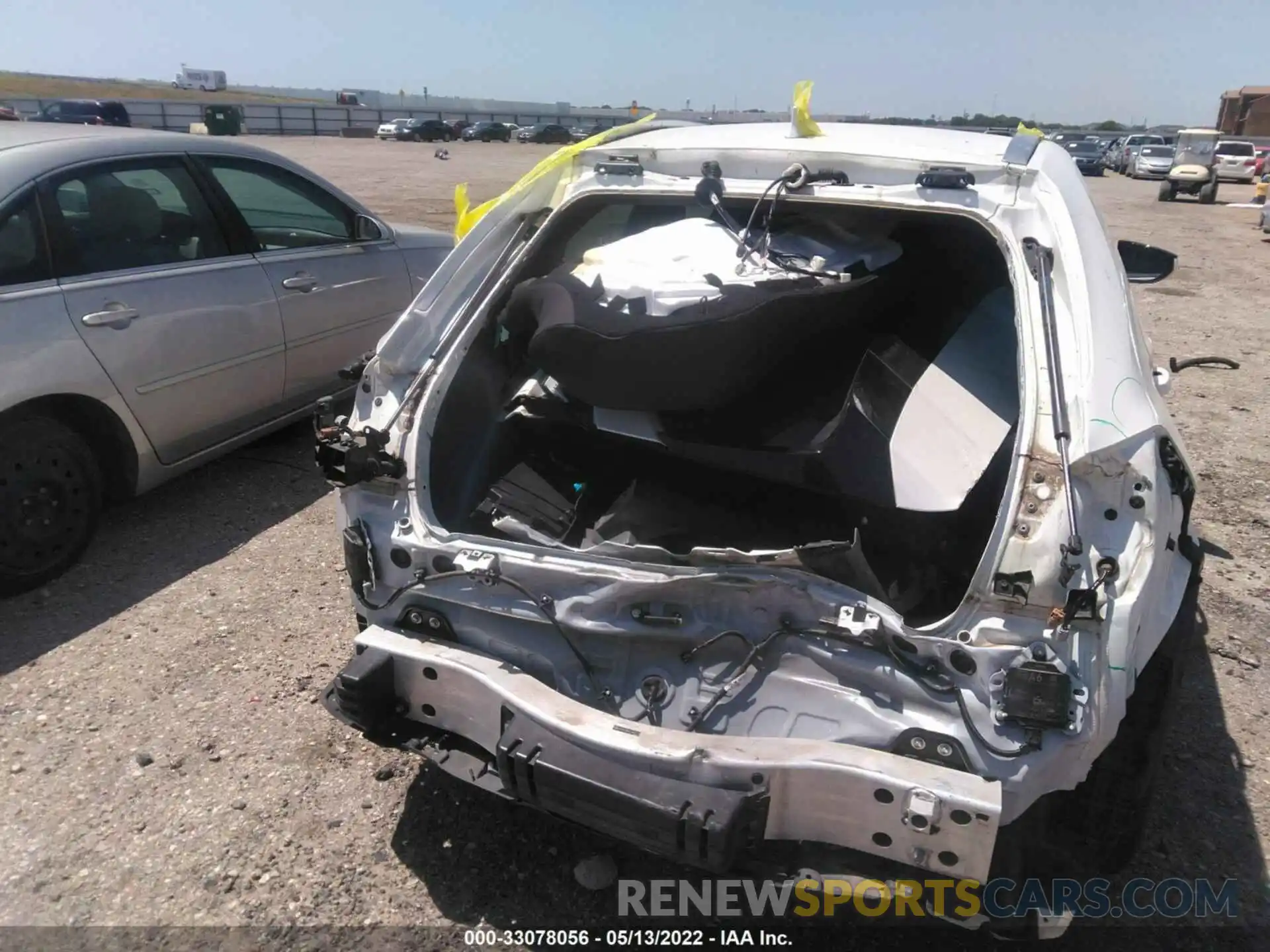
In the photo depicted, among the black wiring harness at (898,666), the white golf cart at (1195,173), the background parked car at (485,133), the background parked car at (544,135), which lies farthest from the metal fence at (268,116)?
the black wiring harness at (898,666)

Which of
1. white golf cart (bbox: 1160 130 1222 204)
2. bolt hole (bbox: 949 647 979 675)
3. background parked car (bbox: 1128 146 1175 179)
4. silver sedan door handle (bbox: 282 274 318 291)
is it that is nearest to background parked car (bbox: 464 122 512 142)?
background parked car (bbox: 1128 146 1175 179)

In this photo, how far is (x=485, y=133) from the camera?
49469 millimetres

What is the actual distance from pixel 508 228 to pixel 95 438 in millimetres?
2285

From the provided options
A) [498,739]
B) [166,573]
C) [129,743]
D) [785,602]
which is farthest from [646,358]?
[166,573]

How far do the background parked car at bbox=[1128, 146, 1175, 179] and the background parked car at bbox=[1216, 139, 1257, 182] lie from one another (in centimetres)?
153

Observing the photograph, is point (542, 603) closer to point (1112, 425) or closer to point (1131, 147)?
point (1112, 425)

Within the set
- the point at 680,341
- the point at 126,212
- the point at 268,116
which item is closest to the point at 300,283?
the point at 126,212

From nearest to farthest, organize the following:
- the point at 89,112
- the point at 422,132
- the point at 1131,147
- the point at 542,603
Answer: the point at 542,603
the point at 89,112
the point at 1131,147
the point at 422,132

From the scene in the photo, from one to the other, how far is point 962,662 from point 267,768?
2.12m

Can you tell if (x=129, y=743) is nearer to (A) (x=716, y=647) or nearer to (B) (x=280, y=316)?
(A) (x=716, y=647)

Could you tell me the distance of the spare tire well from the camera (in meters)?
3.62

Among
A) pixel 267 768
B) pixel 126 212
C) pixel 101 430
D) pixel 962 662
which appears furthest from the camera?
pixel 126 212

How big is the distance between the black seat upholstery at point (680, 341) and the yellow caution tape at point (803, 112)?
67 centimetres

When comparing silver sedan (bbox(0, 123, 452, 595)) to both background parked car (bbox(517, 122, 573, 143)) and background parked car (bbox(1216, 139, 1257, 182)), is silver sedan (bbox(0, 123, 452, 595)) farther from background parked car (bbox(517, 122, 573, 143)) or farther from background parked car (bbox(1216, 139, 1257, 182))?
background parked car (bbox(517, 122, 573, 143))
